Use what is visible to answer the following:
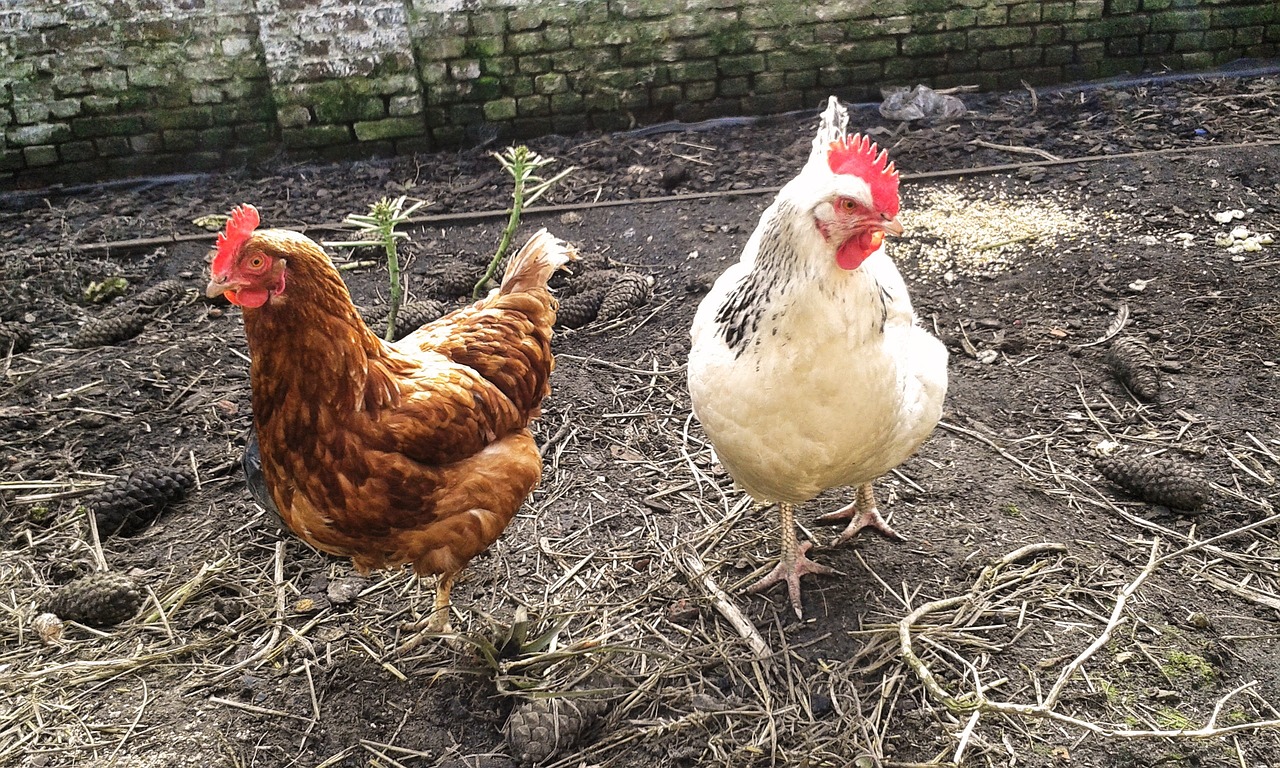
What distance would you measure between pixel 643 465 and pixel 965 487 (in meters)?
1.30

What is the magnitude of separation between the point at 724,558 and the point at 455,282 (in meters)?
2.42

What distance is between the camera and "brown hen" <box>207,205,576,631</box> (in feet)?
7.85

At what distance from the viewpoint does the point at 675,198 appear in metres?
5.71

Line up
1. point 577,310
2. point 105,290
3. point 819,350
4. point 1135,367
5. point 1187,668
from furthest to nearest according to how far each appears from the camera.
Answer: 1. point 105,290
2. point 577,310
3. point 1135,367
4. point 1187,668
5. point 819,350

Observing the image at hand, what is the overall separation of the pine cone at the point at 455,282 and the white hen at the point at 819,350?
7.77 ft

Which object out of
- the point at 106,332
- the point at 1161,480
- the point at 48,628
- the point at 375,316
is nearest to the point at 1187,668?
the point at 1161,480

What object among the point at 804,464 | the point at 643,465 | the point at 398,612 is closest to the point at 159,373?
the point at 398,612

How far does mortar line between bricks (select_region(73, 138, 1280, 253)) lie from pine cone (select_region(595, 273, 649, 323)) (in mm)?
1101

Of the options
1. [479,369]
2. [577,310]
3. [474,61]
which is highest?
[474,61]

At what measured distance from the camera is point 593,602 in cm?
311

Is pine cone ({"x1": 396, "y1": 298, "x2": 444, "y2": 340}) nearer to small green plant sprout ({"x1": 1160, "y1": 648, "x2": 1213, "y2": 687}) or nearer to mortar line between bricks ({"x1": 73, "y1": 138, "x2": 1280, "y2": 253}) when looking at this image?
mortar line between bricks ({"x1": 73, "y1": 138, "x2": 1280, "y2": 253})

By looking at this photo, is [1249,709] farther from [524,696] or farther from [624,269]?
[624,269]

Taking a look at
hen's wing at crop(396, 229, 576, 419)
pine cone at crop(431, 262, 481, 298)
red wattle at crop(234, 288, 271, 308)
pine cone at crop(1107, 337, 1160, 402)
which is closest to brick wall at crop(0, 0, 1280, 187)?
pine cone at crop(431, 262, 481, 298)

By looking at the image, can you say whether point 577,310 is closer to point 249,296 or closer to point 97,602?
point 249,296
